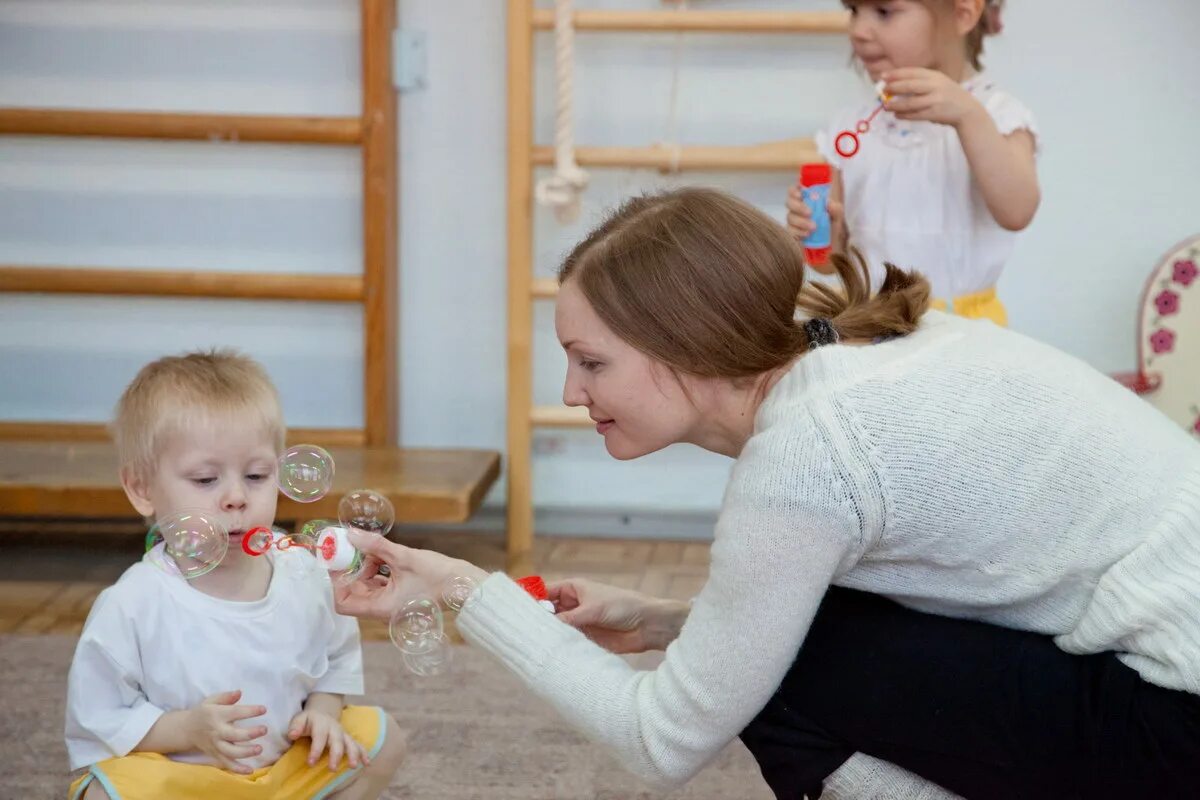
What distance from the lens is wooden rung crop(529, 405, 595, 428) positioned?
279 cm

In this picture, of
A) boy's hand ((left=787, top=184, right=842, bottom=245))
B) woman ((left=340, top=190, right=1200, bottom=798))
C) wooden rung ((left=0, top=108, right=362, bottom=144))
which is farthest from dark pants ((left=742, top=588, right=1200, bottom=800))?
wooden rung ((left=0, top=108, right=362, bottom=144))

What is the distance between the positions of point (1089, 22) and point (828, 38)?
490mm

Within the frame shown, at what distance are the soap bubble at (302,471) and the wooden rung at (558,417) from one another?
1.37m

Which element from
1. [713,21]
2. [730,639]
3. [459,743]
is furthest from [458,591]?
[713,21]

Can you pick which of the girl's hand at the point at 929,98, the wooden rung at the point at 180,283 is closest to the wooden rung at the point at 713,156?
the wooden rung at the point at 180,283

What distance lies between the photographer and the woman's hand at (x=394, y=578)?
1294 millimetres

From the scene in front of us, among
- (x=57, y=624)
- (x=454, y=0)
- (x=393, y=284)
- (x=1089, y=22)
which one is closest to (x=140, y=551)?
(x=57, y=624)

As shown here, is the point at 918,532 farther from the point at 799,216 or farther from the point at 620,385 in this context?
the point at 799,216

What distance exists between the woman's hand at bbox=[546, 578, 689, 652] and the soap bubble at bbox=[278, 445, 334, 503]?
248 millimetres

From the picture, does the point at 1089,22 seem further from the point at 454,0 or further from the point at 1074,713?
the point at 1074,713

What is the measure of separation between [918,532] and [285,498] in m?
1.62

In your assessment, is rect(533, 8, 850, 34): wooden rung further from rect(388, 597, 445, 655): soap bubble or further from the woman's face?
rect(388, 597, 445, 655): soap bubble

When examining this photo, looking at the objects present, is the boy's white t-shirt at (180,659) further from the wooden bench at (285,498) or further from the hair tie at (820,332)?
the wooden bench at (285,498)

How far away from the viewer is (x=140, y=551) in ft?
9.26
